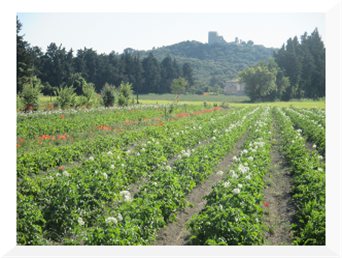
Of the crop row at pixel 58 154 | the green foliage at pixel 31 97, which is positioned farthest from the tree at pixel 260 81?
the crop row at pixel 58 154

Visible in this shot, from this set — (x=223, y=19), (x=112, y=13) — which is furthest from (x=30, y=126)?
(x=223, y=19)

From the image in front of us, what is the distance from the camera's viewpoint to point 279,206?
5398mm

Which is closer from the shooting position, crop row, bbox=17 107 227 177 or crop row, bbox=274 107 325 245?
crop row, bbox=274 107 325 245

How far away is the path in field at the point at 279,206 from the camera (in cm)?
429

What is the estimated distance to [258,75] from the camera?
48.0 m

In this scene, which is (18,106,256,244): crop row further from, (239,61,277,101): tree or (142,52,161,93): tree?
(239,61,277,101): tree

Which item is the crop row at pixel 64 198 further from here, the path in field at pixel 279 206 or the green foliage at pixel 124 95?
the green foliage at pixel 124 95

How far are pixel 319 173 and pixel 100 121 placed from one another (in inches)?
441

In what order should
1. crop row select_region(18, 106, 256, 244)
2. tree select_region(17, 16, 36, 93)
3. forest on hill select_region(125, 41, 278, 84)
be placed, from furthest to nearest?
forest on hill select_region(125, 41, 278, 84)
tree select_region(17, 16, 36, 93)
crop row select_region(18, 106, 256, 244)

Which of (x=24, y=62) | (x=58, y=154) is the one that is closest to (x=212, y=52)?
(x=24, y=62)

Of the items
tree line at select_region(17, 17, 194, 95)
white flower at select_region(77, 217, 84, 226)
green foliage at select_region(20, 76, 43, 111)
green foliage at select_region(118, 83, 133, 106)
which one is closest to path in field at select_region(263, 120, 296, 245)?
white flower at select_region(77, 217, 84, 226)

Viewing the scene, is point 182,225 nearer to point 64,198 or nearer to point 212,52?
point 64,198

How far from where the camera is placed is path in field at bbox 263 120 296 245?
14.1 feet

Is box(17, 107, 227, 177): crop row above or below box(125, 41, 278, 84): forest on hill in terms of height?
below
